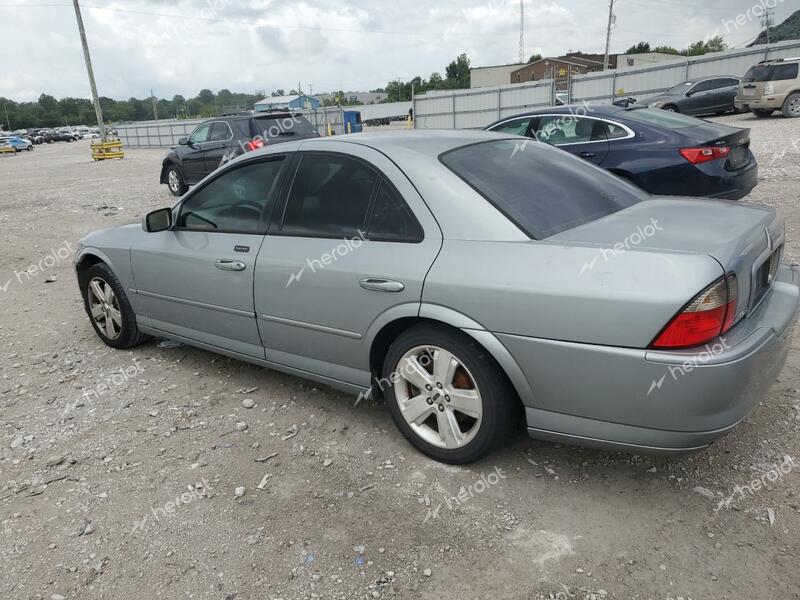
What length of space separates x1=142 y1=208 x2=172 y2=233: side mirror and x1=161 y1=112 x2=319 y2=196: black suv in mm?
8832

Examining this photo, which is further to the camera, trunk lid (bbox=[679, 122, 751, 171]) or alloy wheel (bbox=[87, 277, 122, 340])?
trunk lid (bbox=[679, 122, 751, 171])

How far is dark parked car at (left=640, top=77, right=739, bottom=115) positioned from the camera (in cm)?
2050

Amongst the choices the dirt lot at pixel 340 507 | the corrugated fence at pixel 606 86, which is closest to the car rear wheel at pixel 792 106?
the corrugated fence at pixel 606 86

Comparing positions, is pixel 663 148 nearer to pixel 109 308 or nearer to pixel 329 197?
pixel 329 197

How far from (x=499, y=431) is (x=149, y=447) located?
1.97 meters

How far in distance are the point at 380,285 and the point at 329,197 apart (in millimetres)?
697

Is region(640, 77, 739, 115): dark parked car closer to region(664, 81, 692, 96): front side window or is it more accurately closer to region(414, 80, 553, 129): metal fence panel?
region(664, 81, 692, 96): front side window

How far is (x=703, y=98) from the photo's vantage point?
20594 millimetres

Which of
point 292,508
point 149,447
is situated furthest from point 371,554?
point 149,447

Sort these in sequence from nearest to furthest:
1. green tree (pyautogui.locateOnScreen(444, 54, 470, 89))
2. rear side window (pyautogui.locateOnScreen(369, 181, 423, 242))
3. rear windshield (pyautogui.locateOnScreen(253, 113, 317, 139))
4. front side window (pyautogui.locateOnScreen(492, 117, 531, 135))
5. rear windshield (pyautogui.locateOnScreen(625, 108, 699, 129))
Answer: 1. rear side window (pyautogui.locateOnScreen(369, 181, 423, 242))
2. rear windshield (pyautogui.locateOnScreen(625, 108, 699, 129))
3. front side window (pyautogui.locateOnScreen(492, 117, 531, 135))
4. rear windshield (pyautogui.locateOnScreen(253, 113, 317, 139))
5. green tree (pyautogui.locateOnScreen(444, 54, 470, 89))

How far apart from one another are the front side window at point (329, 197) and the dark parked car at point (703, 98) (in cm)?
2026

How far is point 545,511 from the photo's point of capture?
2.60m

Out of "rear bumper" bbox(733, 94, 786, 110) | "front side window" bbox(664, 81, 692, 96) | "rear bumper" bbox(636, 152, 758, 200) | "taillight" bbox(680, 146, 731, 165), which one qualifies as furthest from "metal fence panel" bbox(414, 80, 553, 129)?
"taillight" bbox(680, 146, 731, 165)

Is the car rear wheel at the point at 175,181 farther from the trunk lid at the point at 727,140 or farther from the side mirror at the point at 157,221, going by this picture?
the trunk lid at the point at 727,140
